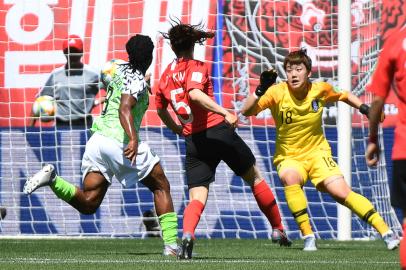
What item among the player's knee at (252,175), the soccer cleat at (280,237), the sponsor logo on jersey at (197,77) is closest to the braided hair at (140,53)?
the sponsor logo on jersey at (197,77)

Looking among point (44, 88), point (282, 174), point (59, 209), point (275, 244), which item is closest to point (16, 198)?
point (59, 209)

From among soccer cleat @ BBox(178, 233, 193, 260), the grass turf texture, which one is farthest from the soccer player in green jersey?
soccer cleat @ BBox(178, 233, 193, 260)

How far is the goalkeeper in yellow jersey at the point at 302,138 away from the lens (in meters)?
9.77

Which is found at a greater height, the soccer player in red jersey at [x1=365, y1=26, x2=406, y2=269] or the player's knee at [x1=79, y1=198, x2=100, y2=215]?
the soccer player in red jersey at [x1=365, y1=26, x2=406, y2=269]

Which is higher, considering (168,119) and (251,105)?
(251,105)

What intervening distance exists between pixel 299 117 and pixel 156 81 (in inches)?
175

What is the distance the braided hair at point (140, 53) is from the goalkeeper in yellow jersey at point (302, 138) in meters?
1.21

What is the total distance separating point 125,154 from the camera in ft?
28.0

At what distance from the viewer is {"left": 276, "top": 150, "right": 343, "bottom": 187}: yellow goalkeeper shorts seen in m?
9.80

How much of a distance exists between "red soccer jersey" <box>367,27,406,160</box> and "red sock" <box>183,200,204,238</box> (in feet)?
10.7

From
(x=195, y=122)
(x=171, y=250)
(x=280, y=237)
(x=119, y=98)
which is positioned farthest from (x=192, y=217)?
(x=280, y=237)

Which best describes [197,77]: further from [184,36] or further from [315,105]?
[315,105]

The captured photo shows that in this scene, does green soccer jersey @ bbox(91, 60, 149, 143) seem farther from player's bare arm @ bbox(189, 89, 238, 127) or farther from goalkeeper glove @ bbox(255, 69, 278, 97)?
goalkeeper glove @ bbox(255, 69, 278, 97)

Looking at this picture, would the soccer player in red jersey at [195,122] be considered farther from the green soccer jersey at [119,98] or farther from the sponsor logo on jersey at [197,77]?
the green soccer jersey at [119,98]
